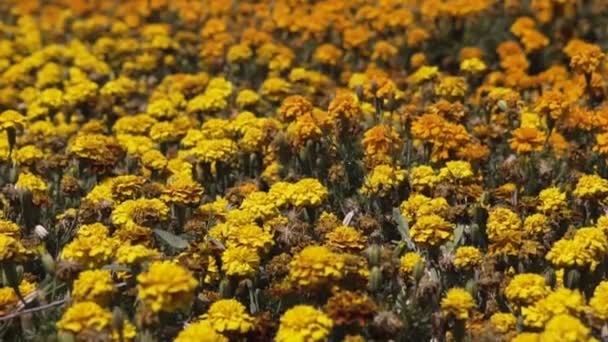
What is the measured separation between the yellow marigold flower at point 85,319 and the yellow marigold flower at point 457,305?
106cm

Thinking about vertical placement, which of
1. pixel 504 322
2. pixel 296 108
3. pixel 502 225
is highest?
pixel 296 108

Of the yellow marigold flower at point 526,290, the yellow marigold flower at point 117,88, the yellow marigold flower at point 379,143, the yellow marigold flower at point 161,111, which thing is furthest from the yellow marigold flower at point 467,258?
the yellow marigold flower at point 117,88

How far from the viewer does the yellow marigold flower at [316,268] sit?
10.6 ft

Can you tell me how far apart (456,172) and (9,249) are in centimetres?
189

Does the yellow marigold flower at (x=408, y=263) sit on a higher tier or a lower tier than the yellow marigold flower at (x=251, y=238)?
lower

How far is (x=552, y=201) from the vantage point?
4.10 m

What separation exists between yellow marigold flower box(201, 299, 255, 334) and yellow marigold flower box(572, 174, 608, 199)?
154 centimetres

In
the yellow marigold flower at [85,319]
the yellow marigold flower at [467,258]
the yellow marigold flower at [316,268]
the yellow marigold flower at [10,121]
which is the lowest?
the yellow marigold flower at [467,258]

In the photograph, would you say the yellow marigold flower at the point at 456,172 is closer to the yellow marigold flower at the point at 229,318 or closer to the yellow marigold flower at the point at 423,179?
the yellow marigold flower at the point at 423,179

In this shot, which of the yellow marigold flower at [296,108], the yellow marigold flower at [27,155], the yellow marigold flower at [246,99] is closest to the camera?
the yellow marigold flower at [296,108]

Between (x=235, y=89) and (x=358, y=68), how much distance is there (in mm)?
846

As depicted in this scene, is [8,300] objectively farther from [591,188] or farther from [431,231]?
[591,188]

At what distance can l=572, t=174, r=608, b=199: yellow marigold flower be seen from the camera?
408 cm

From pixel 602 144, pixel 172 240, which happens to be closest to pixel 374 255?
pixel 172 240
